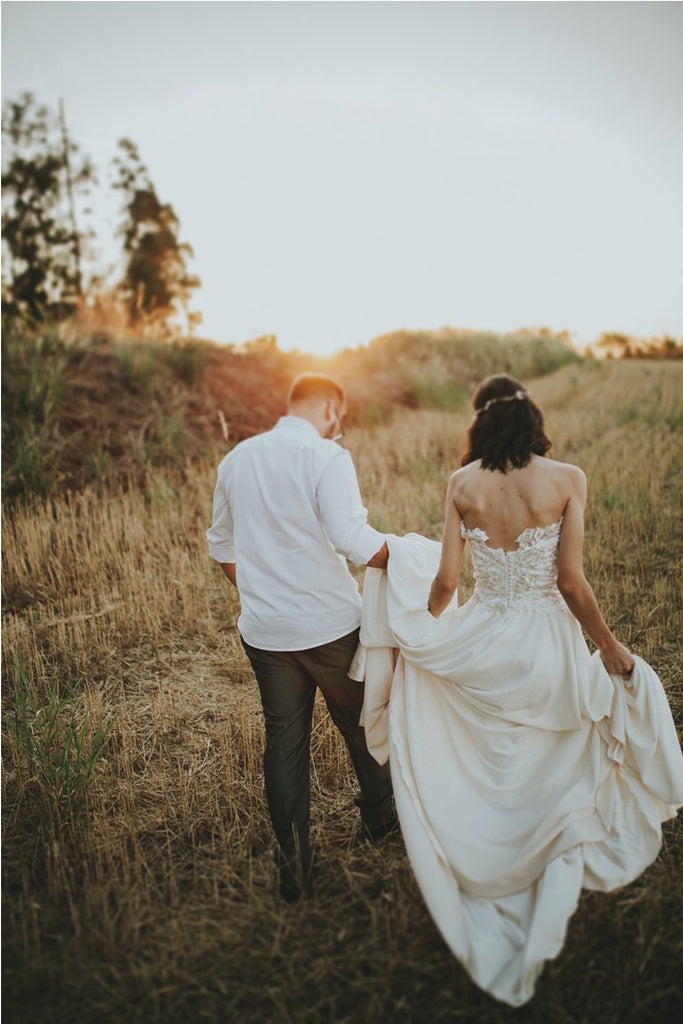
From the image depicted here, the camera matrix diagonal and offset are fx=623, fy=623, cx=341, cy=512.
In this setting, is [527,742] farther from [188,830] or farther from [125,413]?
[125,413]

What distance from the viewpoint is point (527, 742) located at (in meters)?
2.84

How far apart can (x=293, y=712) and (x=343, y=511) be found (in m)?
1.05

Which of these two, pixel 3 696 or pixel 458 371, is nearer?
pixel 3 696

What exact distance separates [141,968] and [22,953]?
52 centimetres

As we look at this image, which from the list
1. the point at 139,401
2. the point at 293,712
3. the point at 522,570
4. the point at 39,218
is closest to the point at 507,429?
the point at 522,570

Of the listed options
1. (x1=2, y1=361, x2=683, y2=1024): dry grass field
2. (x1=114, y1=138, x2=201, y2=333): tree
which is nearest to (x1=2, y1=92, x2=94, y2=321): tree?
(x1=114, y1=138, x2=201, y2=333): tree

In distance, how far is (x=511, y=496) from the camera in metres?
2.88

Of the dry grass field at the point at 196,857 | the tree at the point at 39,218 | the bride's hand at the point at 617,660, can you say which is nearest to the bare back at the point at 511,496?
the bride's hand at the point at 617,660

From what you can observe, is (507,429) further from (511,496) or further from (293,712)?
(293,712)

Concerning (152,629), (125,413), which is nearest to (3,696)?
(152,629)

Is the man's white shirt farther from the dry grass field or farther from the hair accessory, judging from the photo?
the dry grass field

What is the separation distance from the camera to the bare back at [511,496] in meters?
2.80

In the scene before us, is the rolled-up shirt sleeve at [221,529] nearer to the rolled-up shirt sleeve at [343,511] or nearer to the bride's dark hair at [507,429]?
the rolled-up shirt sleeve at [343,511]

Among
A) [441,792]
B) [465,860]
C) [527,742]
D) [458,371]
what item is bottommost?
[465,860]
